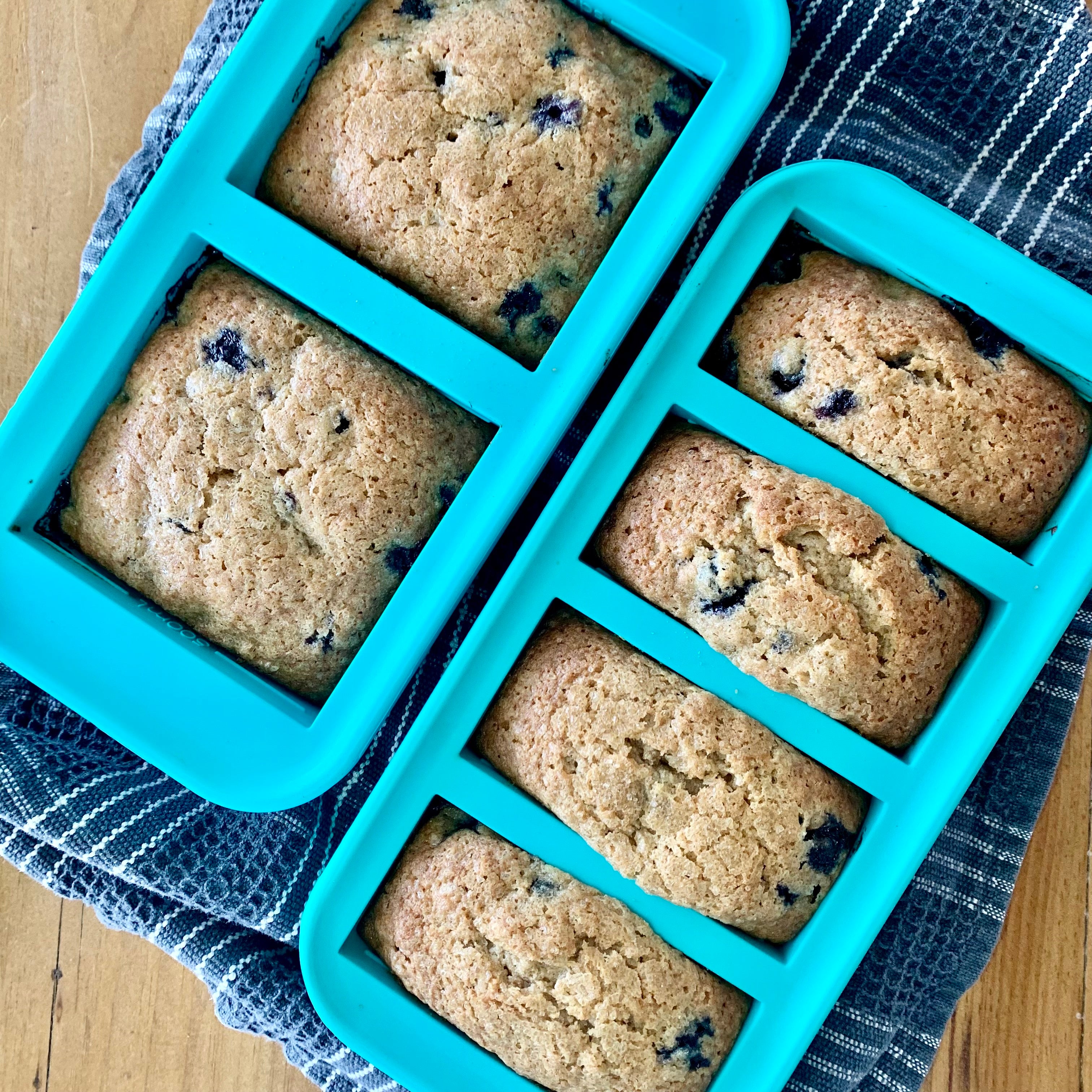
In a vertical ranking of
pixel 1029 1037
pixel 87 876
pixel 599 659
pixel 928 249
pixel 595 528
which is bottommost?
pixel 87 876

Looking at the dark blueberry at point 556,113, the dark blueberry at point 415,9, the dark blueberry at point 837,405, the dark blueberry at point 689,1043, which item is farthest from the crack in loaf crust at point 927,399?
the dark blueberry at point 689,1043

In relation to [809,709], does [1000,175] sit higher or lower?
higher

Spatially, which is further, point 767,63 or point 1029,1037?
point 1029,1037

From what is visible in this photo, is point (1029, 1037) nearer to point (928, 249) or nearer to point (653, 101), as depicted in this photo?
point (928, 249)

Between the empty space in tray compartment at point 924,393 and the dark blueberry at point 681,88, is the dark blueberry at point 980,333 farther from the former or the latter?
the dark blueberry at point 681,88

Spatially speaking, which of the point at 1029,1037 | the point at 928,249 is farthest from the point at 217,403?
the point at 1029,1037

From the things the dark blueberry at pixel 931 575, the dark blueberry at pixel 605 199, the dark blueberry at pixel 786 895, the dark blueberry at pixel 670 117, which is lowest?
the dark blueberry at pixel 786 895

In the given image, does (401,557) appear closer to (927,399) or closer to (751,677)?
(751,677)

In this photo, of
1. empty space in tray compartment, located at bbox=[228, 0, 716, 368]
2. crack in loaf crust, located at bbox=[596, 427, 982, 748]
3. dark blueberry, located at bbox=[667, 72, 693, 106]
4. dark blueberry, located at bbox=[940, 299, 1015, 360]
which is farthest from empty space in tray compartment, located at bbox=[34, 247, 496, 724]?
dark blueberry, located at bbox=[940, 299, 1015, 360]
